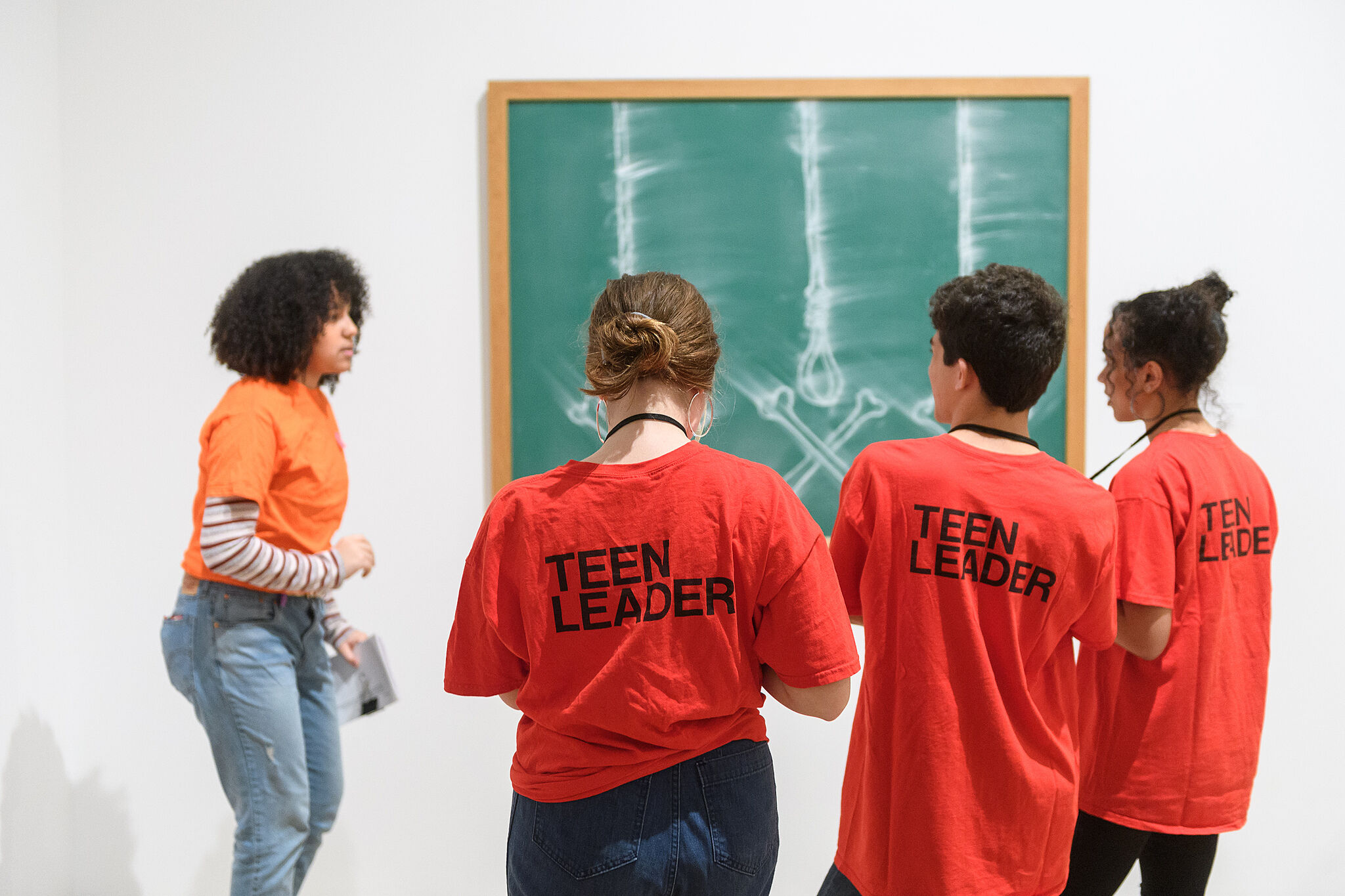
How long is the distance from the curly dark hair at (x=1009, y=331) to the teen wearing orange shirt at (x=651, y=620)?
1.22ft

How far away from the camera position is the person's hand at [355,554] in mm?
1753

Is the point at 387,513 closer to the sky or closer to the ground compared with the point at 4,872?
closer to the sky

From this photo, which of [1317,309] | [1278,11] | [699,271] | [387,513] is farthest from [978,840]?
[1278,11]

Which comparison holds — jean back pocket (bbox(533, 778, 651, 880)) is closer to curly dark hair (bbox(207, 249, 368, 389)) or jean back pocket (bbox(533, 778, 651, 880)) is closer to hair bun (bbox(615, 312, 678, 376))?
hair bun (bbox(615, 312, 678, 376))

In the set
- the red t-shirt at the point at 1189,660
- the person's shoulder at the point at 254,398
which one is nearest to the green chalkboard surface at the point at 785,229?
the person's shoulder at the point at 254,398

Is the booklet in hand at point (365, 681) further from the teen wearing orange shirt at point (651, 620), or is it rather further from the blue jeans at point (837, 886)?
the blue jeans at point (837, 886)

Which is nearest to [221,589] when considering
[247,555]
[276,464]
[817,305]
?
[247,555]

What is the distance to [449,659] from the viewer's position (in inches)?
45.7

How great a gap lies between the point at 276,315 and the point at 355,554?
1.67ft

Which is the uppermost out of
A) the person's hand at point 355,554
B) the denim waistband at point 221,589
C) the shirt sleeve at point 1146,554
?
the shirt sleeve at point 1146,554

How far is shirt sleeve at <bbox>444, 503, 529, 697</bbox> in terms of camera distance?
1.08 meters

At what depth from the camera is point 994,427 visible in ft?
4.09

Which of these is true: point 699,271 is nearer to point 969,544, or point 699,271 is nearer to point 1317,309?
point 969,544

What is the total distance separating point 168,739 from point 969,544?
2.07 m
